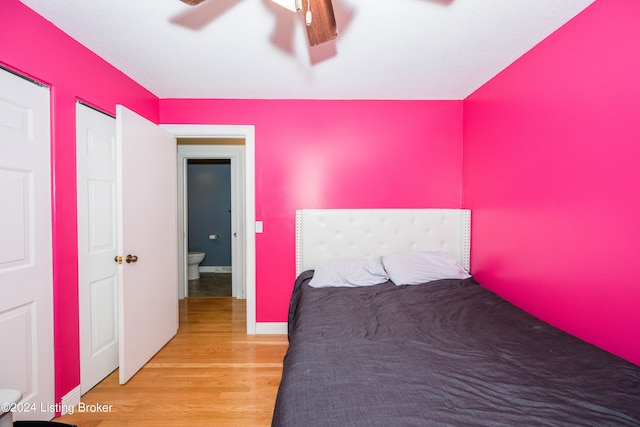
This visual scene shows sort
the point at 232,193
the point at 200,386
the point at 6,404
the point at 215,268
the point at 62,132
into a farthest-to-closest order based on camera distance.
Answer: the point at 215,268 < the point at 232,193 < the point at 200,386 < the point at 62,132 < the point at 6,404

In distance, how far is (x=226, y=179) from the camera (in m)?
5.98

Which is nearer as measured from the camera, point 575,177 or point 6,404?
point 6,404

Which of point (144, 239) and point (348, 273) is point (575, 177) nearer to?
point (348, 273)

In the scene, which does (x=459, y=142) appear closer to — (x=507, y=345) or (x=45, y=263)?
(x=507, y=345)

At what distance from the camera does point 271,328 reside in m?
2.86

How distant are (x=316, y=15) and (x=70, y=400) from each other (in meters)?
2.62

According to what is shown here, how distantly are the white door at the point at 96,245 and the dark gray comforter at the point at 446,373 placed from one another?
1521mm

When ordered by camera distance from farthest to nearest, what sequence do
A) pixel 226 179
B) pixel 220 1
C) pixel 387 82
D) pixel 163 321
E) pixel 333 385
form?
1. pixel 226 179
2. pixel 163 321
3. pixel 387 82
4. pixel 220 1
5. pixel 333 385

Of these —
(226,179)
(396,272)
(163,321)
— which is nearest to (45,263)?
(163,321)

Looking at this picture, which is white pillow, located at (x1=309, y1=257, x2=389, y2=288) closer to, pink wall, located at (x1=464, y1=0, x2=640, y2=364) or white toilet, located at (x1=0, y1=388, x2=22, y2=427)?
pink wall, located at (x1=464, y1=0, x2=640, y2=364)

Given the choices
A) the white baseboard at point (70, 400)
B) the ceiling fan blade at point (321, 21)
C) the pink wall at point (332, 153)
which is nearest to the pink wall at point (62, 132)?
the white baseboard at point (70, 400)

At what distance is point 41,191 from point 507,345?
2.62 meters

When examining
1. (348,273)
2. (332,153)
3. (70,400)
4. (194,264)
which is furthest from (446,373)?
(194,264)

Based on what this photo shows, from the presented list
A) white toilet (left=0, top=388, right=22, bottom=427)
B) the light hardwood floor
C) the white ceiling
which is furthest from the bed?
the white ceiling
